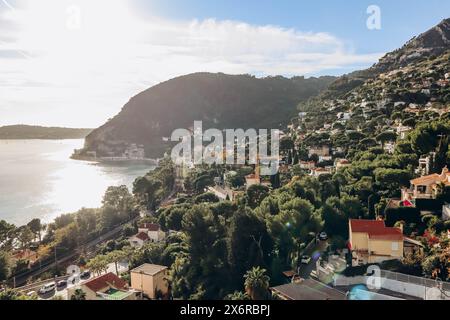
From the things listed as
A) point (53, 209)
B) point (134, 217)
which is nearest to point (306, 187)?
point (134, 217)

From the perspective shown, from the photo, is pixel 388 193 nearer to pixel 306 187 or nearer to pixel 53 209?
pixel 306 187

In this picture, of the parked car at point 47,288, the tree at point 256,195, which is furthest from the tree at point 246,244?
the parked car at point 47,288

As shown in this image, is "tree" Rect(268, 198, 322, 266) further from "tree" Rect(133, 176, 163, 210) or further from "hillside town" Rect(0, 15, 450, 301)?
"tree" Rect(133, 176, 163, 210)

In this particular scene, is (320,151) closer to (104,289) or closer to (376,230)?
(376,230)

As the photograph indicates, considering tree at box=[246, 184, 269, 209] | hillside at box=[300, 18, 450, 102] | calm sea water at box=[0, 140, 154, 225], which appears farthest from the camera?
hillside at box=[300, 18, 450, 102]

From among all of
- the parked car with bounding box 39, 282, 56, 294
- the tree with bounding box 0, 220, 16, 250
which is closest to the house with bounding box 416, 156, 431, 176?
the parked car with bounding box 39, 282, 56, 294

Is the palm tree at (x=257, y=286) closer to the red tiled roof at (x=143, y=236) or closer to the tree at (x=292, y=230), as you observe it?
the tree at (x=292, y=230)
